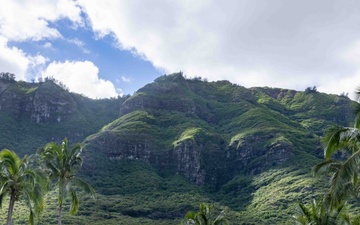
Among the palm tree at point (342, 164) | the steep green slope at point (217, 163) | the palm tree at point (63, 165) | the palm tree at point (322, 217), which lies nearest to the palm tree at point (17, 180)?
the palm tree at point (63, 165)

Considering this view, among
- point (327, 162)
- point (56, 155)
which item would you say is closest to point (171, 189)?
point (56, 155)

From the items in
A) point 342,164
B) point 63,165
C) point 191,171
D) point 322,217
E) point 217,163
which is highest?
point 217,163

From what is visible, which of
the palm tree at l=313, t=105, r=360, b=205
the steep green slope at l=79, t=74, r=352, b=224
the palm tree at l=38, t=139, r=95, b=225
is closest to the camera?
the palm tree at l=313, t=105, r=360, b=205

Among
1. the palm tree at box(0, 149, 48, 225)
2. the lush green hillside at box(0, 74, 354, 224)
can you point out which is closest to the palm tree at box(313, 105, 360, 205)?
the palm tree at box(0, 149, 48, 225)

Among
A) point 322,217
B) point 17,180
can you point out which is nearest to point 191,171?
point 322,217

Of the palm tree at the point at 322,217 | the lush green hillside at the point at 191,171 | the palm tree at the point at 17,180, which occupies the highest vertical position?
the lush green hillside at the point at 191,171

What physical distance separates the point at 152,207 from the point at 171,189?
1013 inches

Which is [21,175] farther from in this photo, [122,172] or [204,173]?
[204,173]

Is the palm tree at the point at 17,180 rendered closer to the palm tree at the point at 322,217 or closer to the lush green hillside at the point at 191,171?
the palm tree at the point at 322,217

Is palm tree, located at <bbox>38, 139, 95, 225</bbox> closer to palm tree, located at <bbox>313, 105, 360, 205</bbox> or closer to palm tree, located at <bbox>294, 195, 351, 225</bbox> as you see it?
palm tree, located at <bbox>294, 195, 351, 225</bbox>

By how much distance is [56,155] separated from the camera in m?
33.6

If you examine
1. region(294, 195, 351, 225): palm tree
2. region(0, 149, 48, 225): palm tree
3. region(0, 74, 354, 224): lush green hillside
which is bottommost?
region(294, 195, 351, 225): palm tree

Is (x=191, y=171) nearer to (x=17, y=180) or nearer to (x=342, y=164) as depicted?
(x=17, y=180)

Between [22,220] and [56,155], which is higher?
[56,155]
